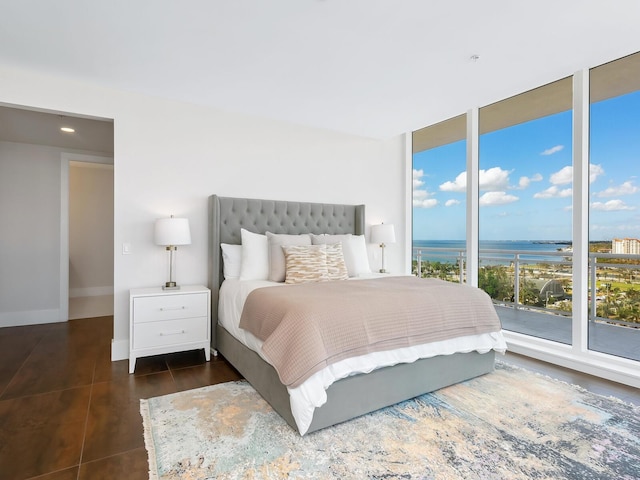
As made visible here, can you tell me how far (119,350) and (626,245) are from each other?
483cm

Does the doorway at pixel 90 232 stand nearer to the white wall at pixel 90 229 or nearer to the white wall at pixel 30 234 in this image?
the white wall at pixel 90 229

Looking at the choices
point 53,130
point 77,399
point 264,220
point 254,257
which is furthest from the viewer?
point 53,130

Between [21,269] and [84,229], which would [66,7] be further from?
[84,229]

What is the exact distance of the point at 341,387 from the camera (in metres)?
2.06

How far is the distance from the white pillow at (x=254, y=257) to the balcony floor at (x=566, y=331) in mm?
2904

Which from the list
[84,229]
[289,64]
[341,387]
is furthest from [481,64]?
[84,229]

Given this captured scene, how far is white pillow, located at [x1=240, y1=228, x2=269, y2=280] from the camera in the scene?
3406mm

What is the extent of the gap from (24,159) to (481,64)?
5697 mm

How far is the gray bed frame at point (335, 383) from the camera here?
2092 mm

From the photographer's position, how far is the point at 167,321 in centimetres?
307

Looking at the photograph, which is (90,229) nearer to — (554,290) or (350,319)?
(350,319)

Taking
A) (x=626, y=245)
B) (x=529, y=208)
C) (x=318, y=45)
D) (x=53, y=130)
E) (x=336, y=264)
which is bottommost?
(x=336, y=264)

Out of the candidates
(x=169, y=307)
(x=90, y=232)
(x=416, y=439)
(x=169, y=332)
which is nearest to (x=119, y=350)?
(x=169, y=332)

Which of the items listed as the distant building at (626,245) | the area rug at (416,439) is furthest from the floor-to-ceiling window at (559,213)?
the area rug at (416,439)
